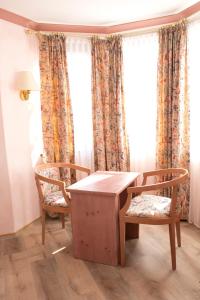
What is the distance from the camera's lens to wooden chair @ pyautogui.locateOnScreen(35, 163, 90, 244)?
2723 millimetres

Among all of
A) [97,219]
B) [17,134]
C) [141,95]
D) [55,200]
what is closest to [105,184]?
[97,219]

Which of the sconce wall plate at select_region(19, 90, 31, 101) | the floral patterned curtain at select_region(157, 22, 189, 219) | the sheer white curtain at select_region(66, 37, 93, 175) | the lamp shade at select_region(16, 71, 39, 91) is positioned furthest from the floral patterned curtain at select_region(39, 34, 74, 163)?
the floral patterned curtain at select_region(157, 22, 189, 219)

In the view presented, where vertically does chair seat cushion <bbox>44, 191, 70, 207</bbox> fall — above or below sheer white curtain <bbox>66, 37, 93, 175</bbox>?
below

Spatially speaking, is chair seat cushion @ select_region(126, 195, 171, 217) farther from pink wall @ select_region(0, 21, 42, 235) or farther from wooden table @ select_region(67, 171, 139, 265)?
pink wall @ select_region(0, 21, 42, 235)

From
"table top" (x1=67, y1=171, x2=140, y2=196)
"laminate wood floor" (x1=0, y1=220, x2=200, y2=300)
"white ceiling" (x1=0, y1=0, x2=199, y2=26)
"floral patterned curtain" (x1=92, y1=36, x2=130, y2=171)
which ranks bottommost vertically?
"laminate wood floor" (x1=0, y1=220, x2=200, y2=300)

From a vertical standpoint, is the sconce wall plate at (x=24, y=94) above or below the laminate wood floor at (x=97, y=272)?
above

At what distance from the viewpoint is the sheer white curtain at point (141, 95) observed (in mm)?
3352

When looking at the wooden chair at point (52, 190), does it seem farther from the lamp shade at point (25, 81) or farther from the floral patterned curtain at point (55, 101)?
the lamp shade at point (25, 81)

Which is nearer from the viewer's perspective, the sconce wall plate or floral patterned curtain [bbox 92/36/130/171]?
the sconce wall plate

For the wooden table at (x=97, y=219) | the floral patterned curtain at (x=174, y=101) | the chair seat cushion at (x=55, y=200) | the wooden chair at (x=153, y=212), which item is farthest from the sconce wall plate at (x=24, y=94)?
the wooden chair at (x=153, y=212)

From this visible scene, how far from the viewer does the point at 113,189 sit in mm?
2410

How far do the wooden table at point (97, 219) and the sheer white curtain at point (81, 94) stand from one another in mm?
1103

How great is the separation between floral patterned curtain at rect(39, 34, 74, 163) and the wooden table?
107cm

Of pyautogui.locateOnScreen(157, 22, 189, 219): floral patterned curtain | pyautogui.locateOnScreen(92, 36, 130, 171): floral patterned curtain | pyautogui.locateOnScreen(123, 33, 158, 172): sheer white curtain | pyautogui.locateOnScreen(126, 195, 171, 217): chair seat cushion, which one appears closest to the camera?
pyautogui.locateOnScreen(126, 195, 171, 217): chair seat cushion
